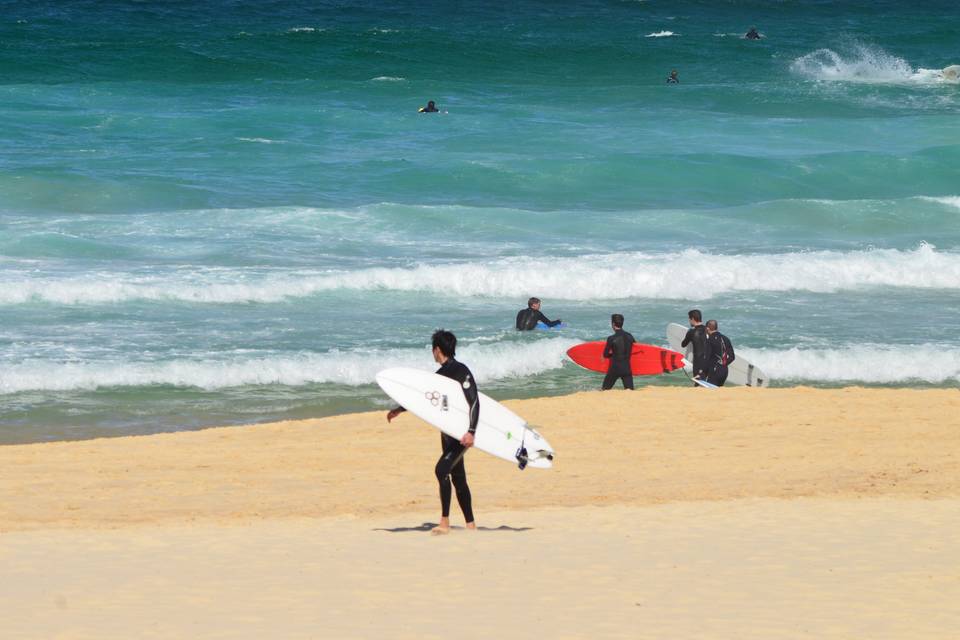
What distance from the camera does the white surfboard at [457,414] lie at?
8.70 m

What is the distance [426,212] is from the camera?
2603 centimetres

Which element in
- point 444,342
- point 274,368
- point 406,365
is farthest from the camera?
point 406,365

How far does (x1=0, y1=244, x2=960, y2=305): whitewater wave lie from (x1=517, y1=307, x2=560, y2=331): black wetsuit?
8.79 feet

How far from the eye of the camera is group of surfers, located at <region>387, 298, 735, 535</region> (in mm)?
8516

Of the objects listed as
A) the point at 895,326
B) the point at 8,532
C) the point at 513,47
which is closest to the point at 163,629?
the point at 8,532

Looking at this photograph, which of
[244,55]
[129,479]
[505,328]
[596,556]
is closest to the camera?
[596,556]

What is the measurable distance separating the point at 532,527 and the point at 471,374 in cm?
154

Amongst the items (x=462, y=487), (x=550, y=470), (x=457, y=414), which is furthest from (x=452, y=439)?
(x=550, y=470)

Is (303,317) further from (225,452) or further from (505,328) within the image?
(225,452)

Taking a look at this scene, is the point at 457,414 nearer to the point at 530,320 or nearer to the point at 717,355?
the point at 717,355

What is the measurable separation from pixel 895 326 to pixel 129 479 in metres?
12.0

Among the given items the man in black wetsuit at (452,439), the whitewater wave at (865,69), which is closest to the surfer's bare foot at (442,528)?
the man in black wetsuit at (452,439)

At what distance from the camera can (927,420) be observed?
1357 centimetres

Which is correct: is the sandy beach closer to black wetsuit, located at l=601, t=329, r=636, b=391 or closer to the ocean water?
black wetsuit, located at l=601, t=329, r=636, b=391
